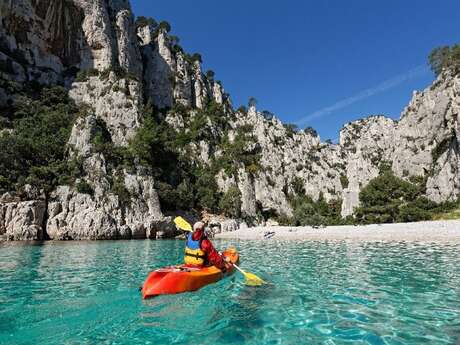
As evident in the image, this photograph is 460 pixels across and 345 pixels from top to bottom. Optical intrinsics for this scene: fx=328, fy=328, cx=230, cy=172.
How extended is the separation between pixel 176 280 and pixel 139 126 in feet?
178

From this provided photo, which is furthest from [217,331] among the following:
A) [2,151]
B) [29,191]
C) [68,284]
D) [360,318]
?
[2,151]

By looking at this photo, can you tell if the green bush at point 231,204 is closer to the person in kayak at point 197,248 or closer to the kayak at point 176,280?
the person in kayak at point 197,248

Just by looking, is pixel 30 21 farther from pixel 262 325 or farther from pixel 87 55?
pixel 262 325

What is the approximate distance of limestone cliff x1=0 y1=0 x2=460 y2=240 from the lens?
140 feet

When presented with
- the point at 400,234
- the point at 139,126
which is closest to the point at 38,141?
the point at 139,126

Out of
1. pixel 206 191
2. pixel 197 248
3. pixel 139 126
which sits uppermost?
pixel 139 126

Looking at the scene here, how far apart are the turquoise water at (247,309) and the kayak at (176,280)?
0.26 m

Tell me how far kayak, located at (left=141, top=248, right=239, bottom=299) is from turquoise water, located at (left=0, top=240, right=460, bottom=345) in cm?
26

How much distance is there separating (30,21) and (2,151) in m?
35.0

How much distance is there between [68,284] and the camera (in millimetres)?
11742

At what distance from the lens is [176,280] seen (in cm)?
974

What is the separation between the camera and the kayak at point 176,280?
9375mm

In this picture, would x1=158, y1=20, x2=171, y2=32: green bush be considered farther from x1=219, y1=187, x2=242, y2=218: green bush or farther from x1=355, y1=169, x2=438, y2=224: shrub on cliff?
x1=355, y1=169, x2=438, y2=224: shrub on cliff

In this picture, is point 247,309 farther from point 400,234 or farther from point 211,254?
point 400,234
